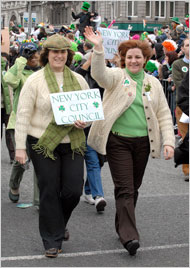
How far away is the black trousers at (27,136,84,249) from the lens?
5359mm

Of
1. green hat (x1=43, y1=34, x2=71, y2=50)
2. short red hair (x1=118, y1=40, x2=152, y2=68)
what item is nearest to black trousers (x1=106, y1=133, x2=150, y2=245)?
short red hair (x1=118, y1=40, x2=152, y2=68)

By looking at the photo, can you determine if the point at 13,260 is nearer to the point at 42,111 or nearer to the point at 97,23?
the point at 42,111

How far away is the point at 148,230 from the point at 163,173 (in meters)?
3.53

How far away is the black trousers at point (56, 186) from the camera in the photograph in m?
5.36

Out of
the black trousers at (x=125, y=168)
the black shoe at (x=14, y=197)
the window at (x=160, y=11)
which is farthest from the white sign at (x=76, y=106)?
the window at (x=160, y=11)

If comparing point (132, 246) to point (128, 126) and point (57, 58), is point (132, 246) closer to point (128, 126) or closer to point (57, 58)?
point (128, 126)

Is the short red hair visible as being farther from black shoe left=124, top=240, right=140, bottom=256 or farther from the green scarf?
black shoe left=124, top=240, right=140, bottom=256

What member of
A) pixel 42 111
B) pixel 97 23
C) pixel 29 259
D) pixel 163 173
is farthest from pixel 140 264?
pixel 97 23

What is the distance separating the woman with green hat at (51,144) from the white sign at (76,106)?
2.9 inches

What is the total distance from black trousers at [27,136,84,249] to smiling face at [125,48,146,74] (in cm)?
93

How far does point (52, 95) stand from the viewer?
5.30 m

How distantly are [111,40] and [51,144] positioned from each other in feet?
13.5

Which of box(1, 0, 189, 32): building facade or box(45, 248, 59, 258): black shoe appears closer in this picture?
box(45, 248, 59, 258): black shoe

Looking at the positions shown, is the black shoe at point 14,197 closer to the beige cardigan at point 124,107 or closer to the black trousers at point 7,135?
the beige cardigan at point 124,107
